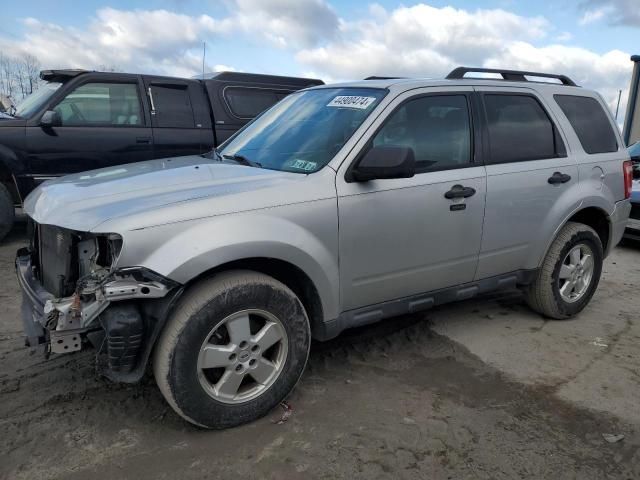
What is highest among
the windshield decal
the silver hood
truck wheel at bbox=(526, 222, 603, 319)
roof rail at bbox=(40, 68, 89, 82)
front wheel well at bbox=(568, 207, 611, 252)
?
roof rail at bbox=(40, 68, 89, 82)

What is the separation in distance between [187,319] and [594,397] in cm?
245

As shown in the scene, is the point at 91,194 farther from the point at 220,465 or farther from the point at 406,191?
the point at 406,191

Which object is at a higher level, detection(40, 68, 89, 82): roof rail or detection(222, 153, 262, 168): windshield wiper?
detection(40, 68, 89, 82): roof rail

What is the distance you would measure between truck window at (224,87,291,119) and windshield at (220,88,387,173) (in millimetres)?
3641

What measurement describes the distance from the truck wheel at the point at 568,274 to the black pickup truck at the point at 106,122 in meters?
4.56

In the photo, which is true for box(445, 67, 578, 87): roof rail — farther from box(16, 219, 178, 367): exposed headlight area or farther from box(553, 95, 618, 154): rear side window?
box(16, 219, 178, 367): exposed headlight area

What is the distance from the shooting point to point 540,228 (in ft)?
Result: 13.3

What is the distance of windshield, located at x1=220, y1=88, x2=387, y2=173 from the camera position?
3.23 meters

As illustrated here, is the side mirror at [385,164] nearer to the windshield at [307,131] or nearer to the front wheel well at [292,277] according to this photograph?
the windshield at [307,131]

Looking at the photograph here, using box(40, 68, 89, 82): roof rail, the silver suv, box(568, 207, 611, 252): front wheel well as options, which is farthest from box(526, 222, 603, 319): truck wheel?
box(40, 68, 89, 82): roof rail

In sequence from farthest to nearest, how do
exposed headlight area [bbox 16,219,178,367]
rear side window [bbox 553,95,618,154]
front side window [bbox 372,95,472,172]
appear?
rear side window [bbox 553,95,618,154] < front side window [bbox 372,95,472,172] < exposed headlight area [bbox 16,219,178,367]

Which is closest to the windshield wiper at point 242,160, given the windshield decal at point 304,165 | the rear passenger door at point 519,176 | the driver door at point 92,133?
the windshield decal at point 304,165

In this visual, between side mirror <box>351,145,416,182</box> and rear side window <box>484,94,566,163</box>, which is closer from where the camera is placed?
side mirror <box>351,145,416,182</box>

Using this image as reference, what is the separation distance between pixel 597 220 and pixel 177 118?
5037 mm
